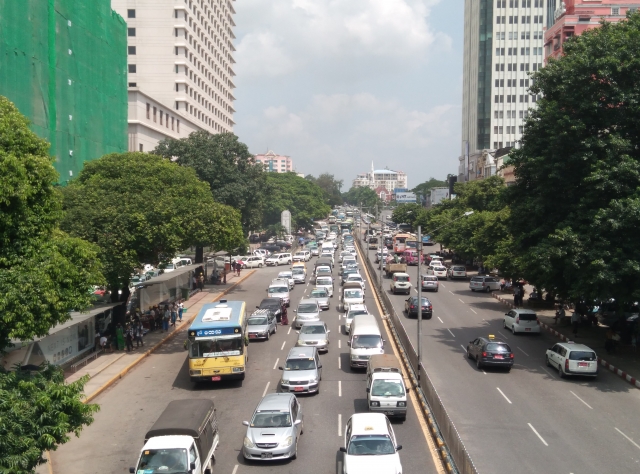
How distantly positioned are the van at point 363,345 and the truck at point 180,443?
10822 millimetres

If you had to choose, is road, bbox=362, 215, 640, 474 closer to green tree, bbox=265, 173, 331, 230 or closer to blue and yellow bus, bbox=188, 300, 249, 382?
blue and yellow bus, bbox=188, 300, 249, 382

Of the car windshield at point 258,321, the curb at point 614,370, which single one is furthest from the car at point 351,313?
the curb at point 614,370

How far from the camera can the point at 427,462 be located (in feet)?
54.9

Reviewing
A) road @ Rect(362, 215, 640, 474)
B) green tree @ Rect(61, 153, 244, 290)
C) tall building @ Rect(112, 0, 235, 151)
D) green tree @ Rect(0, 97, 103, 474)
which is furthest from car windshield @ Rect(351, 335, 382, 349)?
tall building @ Rect(112, 0, 235, 151)

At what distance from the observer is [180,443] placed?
1474cm

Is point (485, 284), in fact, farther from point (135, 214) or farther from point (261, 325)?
point (135, 214)

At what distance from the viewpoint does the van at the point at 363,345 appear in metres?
26.9

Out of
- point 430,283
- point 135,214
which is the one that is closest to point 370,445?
point 135,214

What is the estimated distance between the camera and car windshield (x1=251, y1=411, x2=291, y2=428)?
17375 millimetres

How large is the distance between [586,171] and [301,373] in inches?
635

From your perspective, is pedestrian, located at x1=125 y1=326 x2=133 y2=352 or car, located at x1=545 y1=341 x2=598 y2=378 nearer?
car, located at x1=545 y1=341 x2=598 y2=378

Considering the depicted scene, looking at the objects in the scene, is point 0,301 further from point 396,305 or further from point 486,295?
point 486,295

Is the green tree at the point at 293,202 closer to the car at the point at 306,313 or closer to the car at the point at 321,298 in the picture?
the car at the point at 321,298

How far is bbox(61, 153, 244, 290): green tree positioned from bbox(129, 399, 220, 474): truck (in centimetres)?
1457
